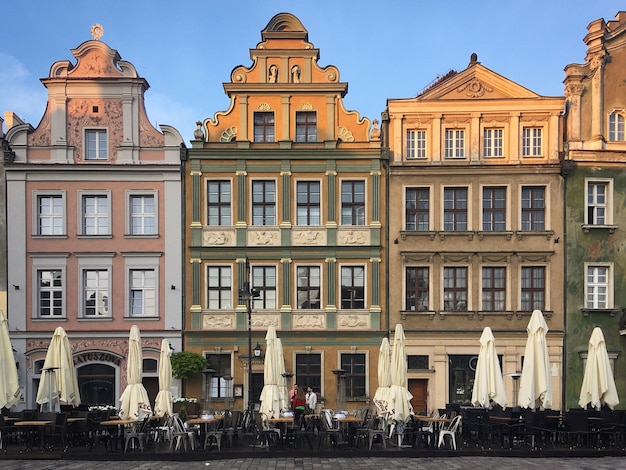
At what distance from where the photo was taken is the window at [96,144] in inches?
1056

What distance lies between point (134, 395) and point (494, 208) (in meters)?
16.2

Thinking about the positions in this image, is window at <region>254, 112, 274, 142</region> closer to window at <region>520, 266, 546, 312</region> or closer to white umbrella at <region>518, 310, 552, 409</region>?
window at <region>520, 266, 546, 312</region>

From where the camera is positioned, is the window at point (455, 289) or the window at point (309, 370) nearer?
the window at point (309, 370)

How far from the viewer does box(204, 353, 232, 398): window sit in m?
26.1

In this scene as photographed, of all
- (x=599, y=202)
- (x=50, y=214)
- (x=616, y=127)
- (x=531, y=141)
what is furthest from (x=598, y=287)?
(x=50, y=214)

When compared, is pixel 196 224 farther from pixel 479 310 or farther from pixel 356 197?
pixel 479 310

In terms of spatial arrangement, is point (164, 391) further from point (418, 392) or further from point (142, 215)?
point (418, 392)

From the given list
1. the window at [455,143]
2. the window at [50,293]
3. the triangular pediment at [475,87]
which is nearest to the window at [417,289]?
the window at [455,143]

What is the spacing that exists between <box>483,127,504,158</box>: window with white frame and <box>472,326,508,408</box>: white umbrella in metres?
9.90

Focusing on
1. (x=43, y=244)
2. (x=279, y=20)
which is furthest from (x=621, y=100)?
(x=43, y=244)

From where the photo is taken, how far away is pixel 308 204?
2688 centimetres

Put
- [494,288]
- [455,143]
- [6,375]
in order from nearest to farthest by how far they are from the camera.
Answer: [6,375] → [494,288] → [455,143]

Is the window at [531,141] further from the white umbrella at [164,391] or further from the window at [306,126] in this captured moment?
the white umbrella at [164,391]

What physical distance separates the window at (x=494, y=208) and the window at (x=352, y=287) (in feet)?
18.3
